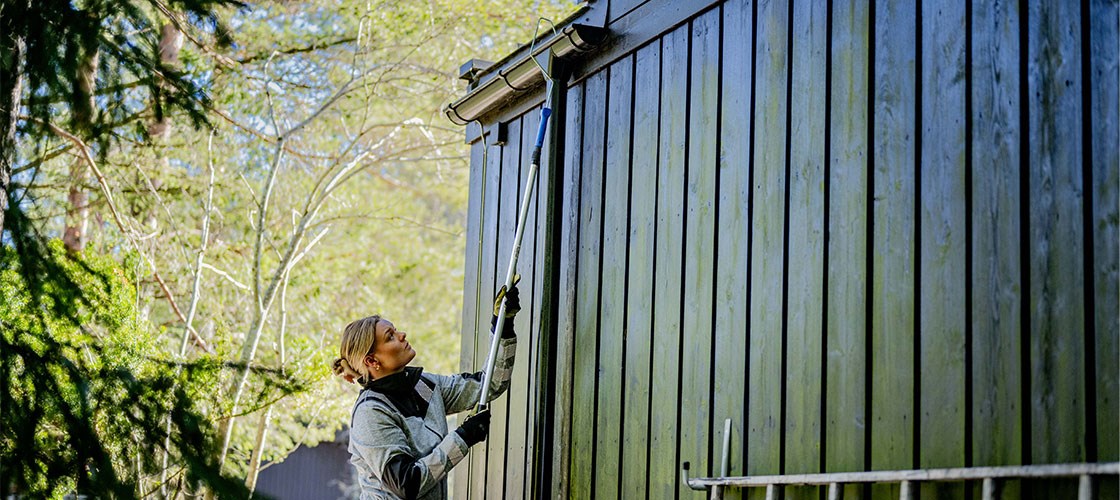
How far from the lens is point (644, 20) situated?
13.4ft

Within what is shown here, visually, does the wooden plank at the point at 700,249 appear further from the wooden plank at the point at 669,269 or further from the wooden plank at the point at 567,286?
the wooden plank at the point at 567,286

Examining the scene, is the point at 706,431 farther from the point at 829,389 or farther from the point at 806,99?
the point at 806,99

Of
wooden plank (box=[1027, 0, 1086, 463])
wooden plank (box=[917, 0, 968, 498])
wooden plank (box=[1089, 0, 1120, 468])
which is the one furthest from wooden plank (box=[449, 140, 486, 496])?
wooden plank (box=[1089, 0, 1120, 468])

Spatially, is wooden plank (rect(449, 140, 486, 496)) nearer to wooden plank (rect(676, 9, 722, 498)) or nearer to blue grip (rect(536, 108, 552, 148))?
blue grip (rect(536, 108, 552, 148))

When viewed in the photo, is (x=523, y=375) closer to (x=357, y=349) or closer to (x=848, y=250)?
(x=357, y=349)

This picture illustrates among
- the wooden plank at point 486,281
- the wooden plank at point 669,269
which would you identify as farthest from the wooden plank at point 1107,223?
the wooden plank at point 486,281

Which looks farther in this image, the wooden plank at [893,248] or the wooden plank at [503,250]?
the wooden plank at [503,250]

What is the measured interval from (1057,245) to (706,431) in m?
1.37

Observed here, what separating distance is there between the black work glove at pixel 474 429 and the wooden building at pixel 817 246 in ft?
1.36

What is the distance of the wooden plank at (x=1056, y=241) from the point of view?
226cm

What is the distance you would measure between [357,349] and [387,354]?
11cm

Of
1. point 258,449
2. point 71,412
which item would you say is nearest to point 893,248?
point 71,412

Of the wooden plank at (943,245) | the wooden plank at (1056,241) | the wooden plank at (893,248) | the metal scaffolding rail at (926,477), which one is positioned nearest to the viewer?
the metal scaffolding rail at (926,477)

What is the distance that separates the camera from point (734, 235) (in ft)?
11.1
